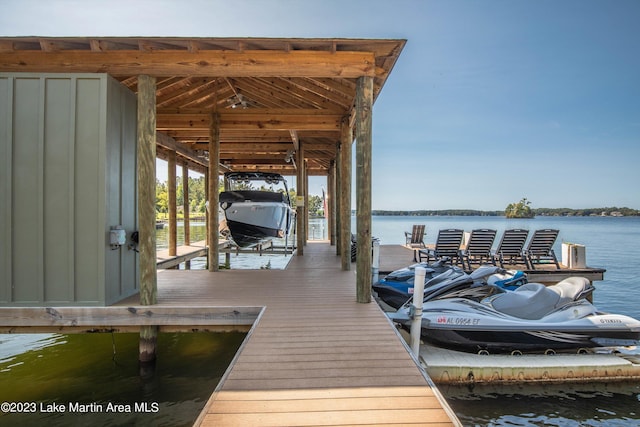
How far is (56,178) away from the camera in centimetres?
430

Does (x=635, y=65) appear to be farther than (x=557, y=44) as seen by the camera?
Yes

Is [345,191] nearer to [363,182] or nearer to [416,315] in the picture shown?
[363,182]

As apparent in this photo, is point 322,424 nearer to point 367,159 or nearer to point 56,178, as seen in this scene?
point 367,159

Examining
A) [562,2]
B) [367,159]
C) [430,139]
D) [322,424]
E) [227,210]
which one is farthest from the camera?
[430,139]

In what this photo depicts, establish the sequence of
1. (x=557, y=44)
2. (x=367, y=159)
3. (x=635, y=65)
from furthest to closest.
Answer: (x=635, y=65) → (x=557, y=44) → (x=367, y=159)

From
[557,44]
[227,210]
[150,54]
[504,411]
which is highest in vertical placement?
[557,44]

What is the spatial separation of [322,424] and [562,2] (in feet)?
93.6

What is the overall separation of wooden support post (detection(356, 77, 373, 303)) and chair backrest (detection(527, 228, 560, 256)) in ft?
16.5

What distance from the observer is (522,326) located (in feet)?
13.3

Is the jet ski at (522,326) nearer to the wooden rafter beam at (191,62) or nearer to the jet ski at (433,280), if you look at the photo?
the jet ski at (433,280)

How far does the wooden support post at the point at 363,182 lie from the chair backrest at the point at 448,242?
3.91 m

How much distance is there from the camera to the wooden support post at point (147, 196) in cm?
420

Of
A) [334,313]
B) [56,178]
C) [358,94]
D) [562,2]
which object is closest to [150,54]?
[56,178]

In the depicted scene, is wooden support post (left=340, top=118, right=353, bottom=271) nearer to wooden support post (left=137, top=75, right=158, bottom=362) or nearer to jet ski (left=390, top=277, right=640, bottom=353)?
jet ski (left=390, top=277, right=640, bottom=353)
